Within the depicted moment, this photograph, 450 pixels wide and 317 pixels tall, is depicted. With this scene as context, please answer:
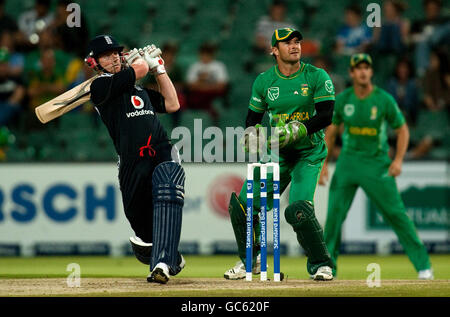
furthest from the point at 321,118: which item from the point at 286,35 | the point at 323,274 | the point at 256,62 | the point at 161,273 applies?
the point at 256,62

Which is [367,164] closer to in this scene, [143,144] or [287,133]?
[287,133]

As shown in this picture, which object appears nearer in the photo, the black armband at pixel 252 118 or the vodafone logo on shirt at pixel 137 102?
the vodafone logo on shirt at pixel 137 102

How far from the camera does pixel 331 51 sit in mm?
14758

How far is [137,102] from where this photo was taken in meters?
6.97

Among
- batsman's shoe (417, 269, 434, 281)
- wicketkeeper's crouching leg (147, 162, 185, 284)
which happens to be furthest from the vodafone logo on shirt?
batsman's shoe (417, 269, 434, 281)

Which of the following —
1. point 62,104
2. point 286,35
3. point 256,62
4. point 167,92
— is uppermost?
point 256,62

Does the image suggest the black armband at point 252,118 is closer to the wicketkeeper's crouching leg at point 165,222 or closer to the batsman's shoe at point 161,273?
the wicketkeeper's crouching leg at point 165,222

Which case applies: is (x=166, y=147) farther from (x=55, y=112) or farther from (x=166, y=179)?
(x=55, y=112)

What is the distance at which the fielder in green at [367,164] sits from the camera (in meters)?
9.15

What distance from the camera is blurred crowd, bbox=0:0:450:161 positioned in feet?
44.3

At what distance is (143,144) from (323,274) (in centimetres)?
181

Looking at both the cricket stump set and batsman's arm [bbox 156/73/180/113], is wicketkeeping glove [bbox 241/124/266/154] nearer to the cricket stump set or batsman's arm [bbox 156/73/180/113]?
the cricket stump set

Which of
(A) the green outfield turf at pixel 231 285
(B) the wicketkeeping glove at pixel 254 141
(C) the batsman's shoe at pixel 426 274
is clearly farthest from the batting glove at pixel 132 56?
(C) the batsman's shoe at pixel 426 274

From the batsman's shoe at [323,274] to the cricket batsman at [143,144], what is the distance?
44.6 inches
